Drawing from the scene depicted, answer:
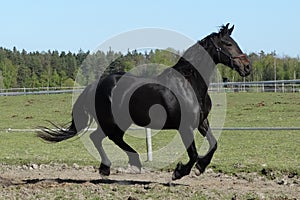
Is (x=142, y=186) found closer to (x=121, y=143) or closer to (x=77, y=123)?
(x=121, y=143)

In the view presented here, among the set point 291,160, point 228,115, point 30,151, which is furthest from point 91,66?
point 228,115

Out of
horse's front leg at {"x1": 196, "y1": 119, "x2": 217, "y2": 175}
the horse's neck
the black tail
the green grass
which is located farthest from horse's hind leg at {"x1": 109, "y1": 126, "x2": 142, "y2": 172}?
the horse's neck

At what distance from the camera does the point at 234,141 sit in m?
14.2

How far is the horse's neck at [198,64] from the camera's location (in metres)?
7.31

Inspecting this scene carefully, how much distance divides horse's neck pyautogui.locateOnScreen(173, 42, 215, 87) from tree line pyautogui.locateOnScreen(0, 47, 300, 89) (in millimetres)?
663

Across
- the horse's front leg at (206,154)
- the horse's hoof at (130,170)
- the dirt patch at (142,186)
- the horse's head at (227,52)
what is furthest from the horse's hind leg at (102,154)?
the horse's head at (227,52)

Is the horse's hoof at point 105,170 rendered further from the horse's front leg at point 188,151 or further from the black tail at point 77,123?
the horse's front leg at point 188,151

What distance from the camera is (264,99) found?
2778 cm

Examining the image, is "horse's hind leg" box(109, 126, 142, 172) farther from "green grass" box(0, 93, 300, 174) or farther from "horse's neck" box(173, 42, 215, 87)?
"horse's neck" box(173, 42, 215, 87)

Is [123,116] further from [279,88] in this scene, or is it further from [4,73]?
[4,73]

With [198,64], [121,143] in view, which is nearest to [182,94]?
[198,64]

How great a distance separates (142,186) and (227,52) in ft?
7.06

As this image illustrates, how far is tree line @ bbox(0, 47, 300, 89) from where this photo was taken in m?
8.86

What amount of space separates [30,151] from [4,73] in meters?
67.6
